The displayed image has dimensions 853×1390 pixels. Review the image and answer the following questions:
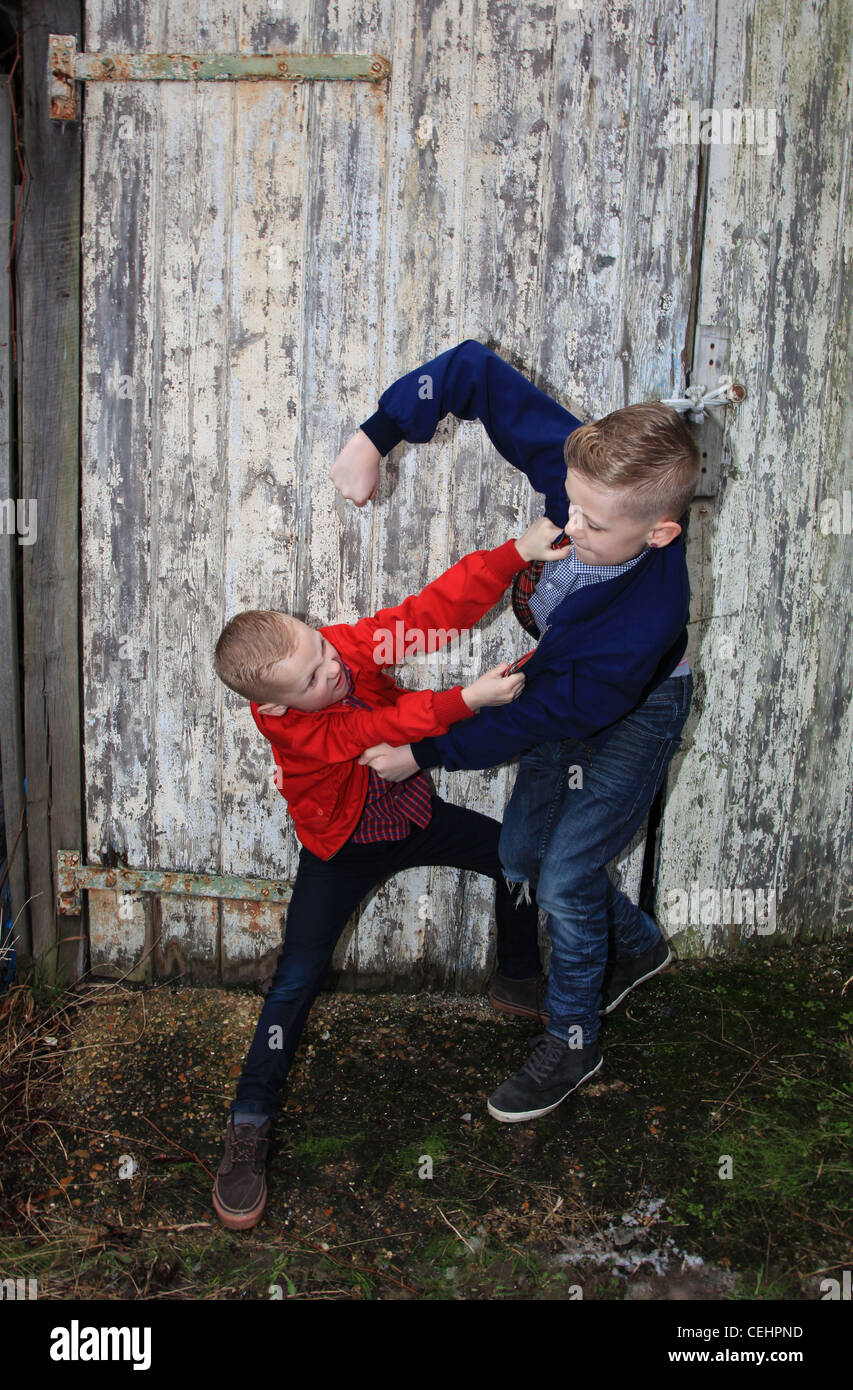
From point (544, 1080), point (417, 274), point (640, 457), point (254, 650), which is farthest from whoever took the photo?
point (417, 274)

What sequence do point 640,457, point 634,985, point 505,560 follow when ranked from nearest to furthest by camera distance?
point 640,457
point 505,560
point 634,985

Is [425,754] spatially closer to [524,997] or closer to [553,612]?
[553,612]

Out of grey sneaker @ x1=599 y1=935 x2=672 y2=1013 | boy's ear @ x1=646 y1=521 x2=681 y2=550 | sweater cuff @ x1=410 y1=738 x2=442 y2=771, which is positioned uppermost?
boy's ear @ x1=646 y1=521 x2=681 y2=550

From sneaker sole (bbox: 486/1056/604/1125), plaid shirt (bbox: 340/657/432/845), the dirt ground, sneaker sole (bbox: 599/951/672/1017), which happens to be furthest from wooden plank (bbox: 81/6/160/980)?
sneaker sole (bbox: 599/951/672/1017)

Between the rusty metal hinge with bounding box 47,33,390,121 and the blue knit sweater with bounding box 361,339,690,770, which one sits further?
the rusty metal hinge with bounding box 47,33,390,121

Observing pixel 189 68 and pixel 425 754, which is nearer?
pixel 425 754

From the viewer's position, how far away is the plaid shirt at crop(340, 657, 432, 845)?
2.56m

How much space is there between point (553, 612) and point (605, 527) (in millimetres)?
314

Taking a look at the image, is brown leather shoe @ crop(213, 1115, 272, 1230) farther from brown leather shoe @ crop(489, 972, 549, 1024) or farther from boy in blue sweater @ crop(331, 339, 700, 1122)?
brown leather shoe @ crop(489, 972, 549, 1024)

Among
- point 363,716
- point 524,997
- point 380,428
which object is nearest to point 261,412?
point 380,428

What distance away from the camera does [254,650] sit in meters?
2.24

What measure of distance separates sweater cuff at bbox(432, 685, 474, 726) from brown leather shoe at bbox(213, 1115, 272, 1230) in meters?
1.11

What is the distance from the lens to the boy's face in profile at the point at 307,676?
2.25m

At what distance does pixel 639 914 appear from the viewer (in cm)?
293
